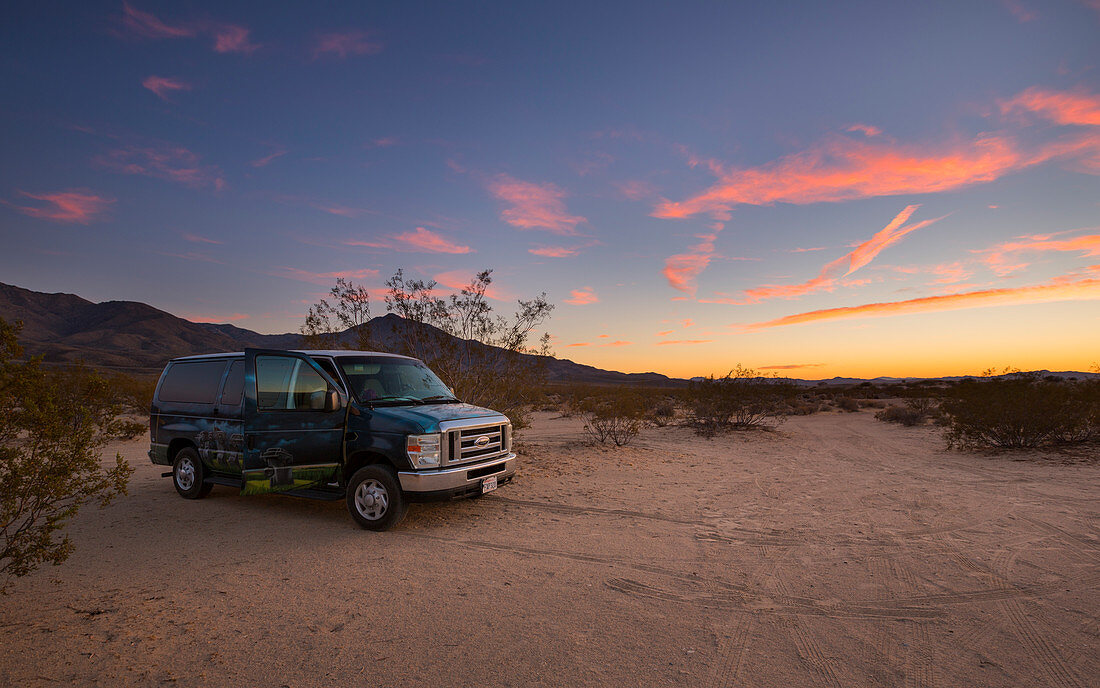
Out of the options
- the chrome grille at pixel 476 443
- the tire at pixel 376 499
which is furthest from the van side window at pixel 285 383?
the chrome grille at pixel 476 443

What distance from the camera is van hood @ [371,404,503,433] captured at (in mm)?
6617

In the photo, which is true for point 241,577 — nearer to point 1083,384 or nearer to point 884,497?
point 884,497

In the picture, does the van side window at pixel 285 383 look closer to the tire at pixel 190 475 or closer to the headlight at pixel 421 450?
the headlight at pixel 421 450

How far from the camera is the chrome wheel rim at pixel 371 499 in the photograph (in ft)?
22.1

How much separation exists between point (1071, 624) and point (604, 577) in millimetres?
3798

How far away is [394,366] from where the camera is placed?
8188mm

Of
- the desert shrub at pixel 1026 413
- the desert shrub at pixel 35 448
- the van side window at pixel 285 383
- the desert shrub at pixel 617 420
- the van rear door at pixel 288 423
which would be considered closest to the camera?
the desert shrub at pixel 35 448

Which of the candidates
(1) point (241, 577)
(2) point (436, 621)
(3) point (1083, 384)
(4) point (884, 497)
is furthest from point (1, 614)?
Result: (3) point (1083, 384)

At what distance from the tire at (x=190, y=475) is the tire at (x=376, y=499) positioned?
10.6 feet

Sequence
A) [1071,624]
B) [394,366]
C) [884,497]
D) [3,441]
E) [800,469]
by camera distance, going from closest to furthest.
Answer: [3,441], [1071,624], [394,366], [884,497], [800,469]

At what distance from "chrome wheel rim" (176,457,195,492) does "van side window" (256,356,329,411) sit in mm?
2312

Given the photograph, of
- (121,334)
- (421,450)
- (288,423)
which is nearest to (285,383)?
(288,423)

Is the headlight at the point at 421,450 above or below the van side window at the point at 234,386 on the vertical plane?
below

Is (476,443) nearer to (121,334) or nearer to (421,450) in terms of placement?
(421,450)
